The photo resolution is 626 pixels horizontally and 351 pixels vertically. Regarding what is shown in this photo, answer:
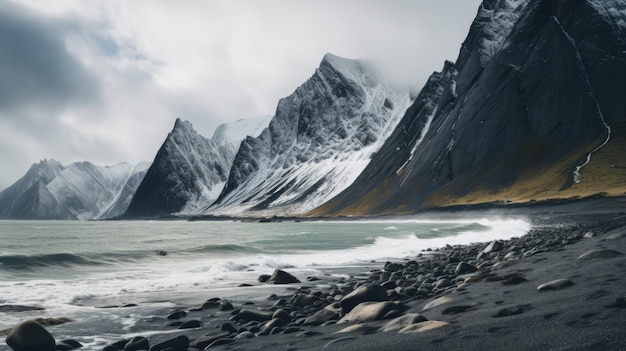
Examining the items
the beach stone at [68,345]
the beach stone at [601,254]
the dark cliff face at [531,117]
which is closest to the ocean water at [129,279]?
the beach stone at [68,345]

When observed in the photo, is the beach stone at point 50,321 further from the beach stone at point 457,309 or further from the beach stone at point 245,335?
the beach stone at point 457,309

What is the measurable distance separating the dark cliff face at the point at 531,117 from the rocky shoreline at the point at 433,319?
4067 inches

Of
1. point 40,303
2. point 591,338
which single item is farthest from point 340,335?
point 40,303

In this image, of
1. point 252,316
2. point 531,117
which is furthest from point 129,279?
point 531,117

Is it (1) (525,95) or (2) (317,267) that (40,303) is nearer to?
(2) (317,267)

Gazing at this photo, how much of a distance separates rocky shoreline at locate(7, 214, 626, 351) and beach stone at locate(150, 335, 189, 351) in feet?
0.08

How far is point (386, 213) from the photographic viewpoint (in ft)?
526

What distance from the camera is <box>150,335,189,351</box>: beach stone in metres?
11.3

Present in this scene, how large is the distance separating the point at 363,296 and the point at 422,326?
4660 mm

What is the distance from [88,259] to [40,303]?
769 inches

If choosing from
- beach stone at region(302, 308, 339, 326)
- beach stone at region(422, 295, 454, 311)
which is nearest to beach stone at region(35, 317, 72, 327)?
beach stone at region(302, 308, 339, 326)

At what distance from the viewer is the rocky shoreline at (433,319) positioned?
26.4 feet

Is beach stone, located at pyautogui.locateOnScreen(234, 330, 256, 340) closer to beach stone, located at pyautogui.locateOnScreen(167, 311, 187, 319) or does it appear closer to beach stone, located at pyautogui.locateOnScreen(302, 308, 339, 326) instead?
beach stone, located at pyautogui.locateOnScreen(302, 308, 339, 326)

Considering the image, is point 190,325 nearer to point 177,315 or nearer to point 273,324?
point 177,315
